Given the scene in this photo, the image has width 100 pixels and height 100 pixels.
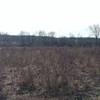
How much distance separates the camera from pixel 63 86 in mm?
6508

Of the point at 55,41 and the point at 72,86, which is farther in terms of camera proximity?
the point at 55,41

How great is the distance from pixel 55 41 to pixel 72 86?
42.1m

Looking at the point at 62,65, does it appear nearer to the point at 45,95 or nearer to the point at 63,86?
the point at 63,86

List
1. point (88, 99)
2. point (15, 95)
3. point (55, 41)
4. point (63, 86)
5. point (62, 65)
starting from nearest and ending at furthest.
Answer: point (88, 99), point (15, 95), point (63, 86), point (62, 65), point (55, 41)

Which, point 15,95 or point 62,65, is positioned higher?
point 62,65

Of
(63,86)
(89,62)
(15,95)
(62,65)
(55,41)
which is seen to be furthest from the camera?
(55,41)

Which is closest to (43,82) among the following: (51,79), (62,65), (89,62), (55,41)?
(51,79)

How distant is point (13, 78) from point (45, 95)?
1980mm

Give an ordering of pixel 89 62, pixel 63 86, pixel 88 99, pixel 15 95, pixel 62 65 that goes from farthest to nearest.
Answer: pixel 89 62 → pixel 62 65 → pixel 63 86 → pixel 15 95 → pixel 88 99

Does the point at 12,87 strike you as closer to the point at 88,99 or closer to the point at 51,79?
the point at 51,79

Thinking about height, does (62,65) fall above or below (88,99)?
above

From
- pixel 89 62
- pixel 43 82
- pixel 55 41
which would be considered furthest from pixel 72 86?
pixel 55 41

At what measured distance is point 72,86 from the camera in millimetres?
6598

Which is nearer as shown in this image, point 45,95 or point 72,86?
point 45,95
